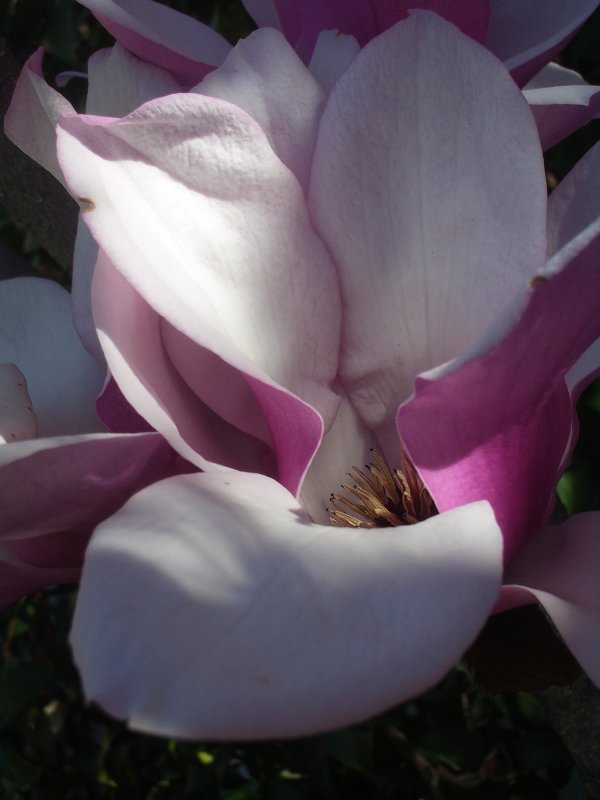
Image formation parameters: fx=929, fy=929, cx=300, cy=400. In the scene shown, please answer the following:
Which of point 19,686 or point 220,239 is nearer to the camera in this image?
point 220,239

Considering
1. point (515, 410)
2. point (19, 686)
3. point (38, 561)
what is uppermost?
point (515, 410)

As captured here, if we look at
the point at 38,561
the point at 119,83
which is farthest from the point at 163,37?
the point at 38,561

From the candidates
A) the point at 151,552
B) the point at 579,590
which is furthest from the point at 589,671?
the point at 151,552

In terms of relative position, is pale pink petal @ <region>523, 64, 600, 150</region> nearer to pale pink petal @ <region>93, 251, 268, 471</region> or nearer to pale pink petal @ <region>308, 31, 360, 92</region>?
pale pink petal @ <region>308, 31, 360, 92</region>

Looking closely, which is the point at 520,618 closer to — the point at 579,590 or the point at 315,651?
the point at 579,590

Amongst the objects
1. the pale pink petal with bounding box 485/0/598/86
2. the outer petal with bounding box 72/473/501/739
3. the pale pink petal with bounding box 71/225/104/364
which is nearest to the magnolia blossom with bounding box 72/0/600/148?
the pale pink petal with bounding box 485/0/598/86

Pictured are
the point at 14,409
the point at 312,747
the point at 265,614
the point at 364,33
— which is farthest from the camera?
the point at 312,747

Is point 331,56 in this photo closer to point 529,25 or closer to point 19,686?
point 529,25
